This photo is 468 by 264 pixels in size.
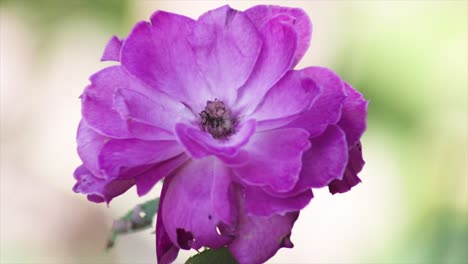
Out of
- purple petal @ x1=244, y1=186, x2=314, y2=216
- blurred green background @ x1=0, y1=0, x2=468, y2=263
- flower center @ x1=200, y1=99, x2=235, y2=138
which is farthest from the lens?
blurred green background @ x1=0, y1=0, x2=468, y2=263

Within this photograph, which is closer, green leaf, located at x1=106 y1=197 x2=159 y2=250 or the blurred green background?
green leaf, located at x1=106 y1=197 x2=159 y2=250

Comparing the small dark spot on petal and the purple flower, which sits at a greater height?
the purple flower

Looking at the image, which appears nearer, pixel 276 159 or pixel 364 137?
pixel 276 159

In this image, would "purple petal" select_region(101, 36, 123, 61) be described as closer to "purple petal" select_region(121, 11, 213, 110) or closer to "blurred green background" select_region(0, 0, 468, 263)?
"purple petal" select_region(121, 11, 213, 110)

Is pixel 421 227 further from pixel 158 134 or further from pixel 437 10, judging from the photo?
pixel 158 134

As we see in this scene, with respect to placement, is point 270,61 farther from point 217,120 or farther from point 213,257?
point 213,257

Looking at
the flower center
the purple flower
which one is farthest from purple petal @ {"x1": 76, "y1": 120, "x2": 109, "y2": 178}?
the flower center

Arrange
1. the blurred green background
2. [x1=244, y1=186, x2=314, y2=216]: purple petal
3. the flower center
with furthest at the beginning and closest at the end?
the blurred green background, the flower center, [x1=244, y1=186, x2=314, y2=216]: purple petal

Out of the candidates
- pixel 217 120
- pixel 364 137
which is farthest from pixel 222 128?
pixel 364 137
